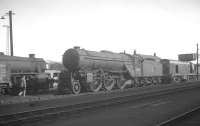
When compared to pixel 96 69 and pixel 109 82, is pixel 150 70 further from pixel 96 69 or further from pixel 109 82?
pixel 96 69

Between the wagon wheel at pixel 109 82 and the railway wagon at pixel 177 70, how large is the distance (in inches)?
434

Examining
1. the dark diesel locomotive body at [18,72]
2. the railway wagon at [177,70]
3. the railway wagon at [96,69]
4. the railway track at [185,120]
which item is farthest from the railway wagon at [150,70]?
the railway track at [185,120]

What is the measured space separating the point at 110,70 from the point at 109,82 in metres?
1.11

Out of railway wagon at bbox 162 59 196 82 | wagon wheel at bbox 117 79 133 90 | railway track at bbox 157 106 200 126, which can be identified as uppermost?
railway wagon at bbox 162 59 196 82

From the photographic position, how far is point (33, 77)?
19797 millimetres

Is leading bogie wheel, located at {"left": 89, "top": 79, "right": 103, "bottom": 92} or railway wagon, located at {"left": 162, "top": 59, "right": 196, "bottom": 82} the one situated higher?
railway wagon, located at {"left": 162, "top": 59, "right": 196, "bottom": 82}

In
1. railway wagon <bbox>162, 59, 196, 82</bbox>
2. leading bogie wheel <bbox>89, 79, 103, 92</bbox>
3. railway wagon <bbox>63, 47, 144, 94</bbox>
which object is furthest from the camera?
railway wagon <bbox>162, 59, 196, 82</bbox>

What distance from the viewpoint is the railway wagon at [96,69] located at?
19.6 metres

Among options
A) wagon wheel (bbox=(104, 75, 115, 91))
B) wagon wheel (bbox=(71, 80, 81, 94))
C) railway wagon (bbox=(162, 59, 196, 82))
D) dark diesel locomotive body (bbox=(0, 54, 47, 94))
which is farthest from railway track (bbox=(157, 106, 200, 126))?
railway wagon (bbox=(162, 59, 196, 82))

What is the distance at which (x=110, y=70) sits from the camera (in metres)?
22.4

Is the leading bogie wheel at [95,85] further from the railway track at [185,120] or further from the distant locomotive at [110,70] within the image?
the railway track at [185,120]

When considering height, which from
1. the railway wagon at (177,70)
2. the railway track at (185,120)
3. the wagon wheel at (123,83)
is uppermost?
the railway wagon at (177,70)

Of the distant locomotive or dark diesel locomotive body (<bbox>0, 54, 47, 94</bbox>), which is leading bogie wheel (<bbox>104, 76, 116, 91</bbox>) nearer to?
the distant locomotive

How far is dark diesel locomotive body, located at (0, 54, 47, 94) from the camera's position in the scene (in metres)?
17.5
